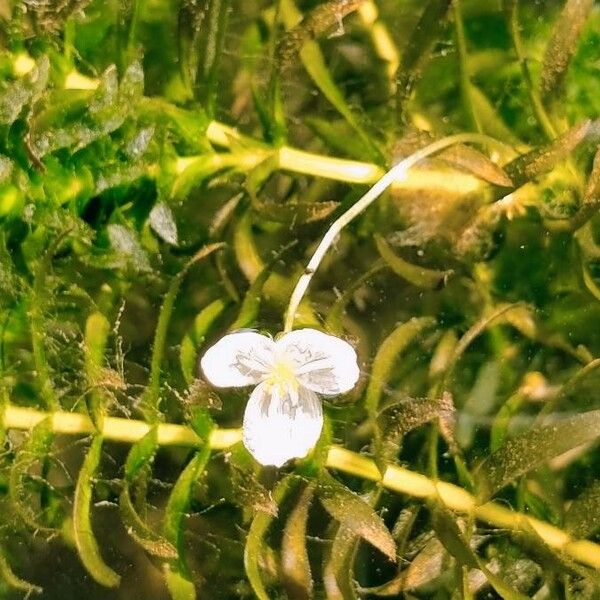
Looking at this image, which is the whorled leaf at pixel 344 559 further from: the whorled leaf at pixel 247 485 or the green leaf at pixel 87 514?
the green leaf at pixel 87 514

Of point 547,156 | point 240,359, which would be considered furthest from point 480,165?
point 240,359

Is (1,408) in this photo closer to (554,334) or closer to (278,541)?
(278,541)

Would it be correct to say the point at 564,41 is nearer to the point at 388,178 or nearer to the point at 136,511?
the point at 388,178

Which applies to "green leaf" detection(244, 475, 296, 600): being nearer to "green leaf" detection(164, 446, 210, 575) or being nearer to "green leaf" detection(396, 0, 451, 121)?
"green leaf" detection(164, 446, 210, 575)

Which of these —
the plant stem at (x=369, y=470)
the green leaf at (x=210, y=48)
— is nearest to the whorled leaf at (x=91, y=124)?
the green leaf at (x=210, y=48)

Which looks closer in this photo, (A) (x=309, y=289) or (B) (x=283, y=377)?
(B) (x=283, y=377)

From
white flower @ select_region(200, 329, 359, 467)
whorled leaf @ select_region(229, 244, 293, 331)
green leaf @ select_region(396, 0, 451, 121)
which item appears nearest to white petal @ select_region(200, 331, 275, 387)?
white flower @ select_region(200, 329, 359, 467)

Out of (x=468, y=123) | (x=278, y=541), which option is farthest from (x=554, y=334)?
(x=278, y=541)
